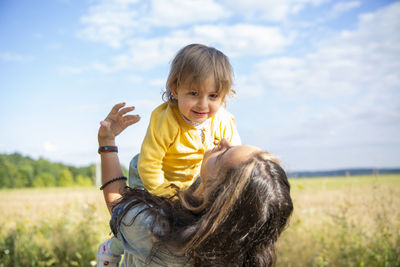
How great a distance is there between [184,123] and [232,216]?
905 millimetres

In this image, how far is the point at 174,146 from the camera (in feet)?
7.58

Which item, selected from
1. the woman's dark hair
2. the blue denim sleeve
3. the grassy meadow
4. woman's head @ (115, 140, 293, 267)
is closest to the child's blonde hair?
woman's head @ (115, 140, 293, 267)

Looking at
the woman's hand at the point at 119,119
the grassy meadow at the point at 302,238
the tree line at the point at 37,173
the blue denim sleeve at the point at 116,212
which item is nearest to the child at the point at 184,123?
the woman's hand at the point at 119,119

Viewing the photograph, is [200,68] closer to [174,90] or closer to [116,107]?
[174,90]

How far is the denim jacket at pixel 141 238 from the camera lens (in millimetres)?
1657

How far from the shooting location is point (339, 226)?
5.02m

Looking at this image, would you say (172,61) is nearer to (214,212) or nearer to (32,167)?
(214,212)

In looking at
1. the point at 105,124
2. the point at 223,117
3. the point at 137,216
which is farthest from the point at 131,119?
the point at 137,216

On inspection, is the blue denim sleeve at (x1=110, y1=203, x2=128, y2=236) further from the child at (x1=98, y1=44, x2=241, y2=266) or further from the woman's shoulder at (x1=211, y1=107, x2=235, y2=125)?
the woman's shoulder at (x1=211, y1=107, x2=235, y2=125)

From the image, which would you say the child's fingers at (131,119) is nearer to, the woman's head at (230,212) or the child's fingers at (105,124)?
the child's fingers at (105,124)

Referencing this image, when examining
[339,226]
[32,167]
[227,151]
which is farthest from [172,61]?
[32,167]

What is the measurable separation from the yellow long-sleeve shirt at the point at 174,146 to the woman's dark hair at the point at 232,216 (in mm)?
455

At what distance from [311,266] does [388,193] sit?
136cm

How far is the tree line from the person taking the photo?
514 inches
